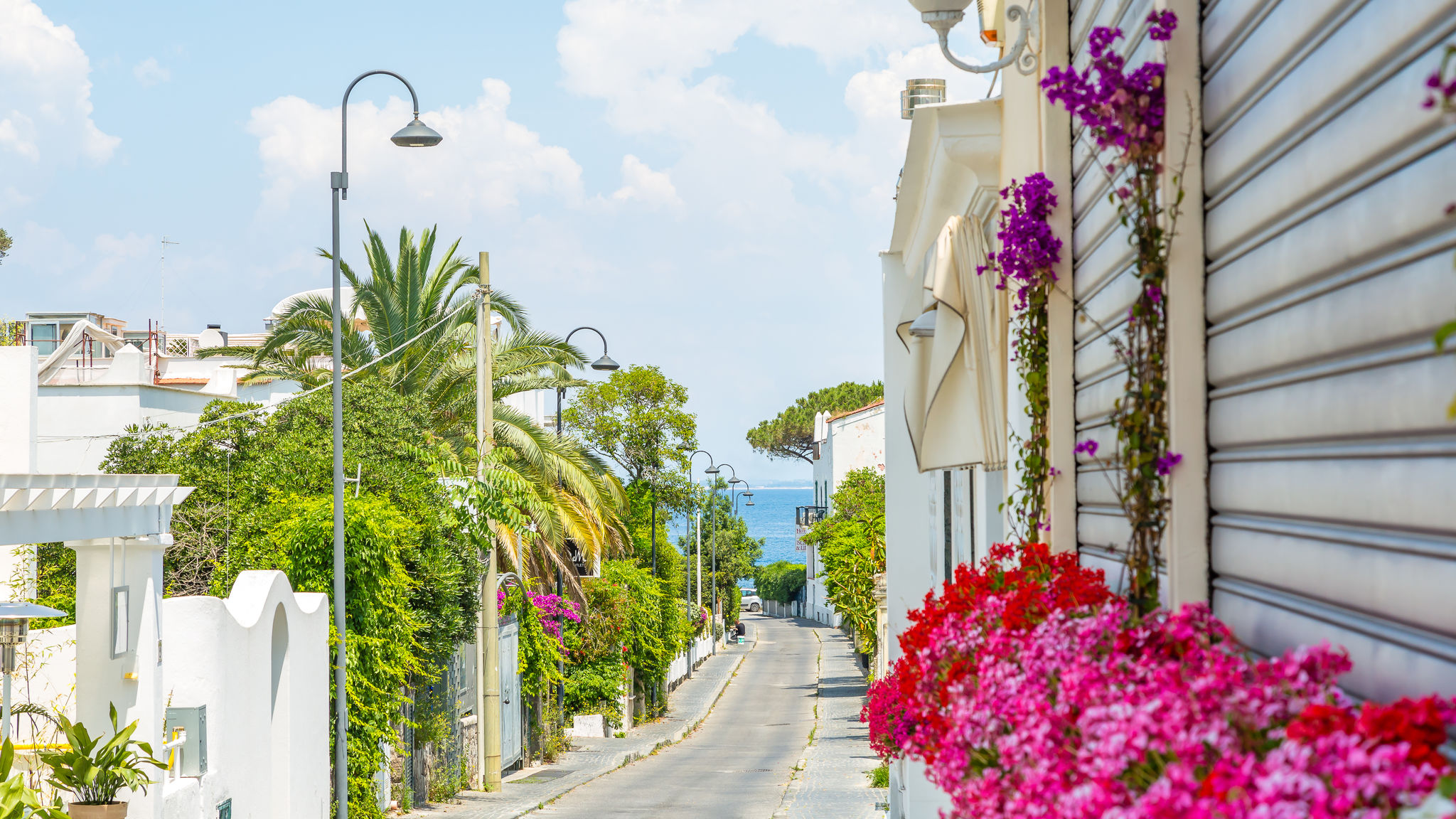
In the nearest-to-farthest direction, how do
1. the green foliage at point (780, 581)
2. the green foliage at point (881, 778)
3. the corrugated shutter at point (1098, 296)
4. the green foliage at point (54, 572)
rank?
the corrugated shutter at point (1098, 296) → the green foliage at point (54, 572) → the green foliage at point (881, 778) → the green foliage at point (780, 581)

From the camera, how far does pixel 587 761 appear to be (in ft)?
89.9

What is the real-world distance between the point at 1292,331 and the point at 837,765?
24292 millimetres

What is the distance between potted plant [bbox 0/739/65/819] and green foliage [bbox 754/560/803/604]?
277ft

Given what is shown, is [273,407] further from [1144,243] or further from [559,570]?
[1144,243]

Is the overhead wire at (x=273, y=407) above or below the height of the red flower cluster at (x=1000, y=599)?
above

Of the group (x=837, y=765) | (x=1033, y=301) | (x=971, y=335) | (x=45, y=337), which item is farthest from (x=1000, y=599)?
(x=45, y=337)

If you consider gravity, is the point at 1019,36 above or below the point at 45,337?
below

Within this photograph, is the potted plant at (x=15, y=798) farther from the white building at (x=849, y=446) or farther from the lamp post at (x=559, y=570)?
the white building at (x=849, y=446)

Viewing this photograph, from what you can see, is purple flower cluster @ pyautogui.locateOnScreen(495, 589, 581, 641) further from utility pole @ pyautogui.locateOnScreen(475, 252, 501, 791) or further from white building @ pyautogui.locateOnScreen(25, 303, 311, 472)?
white building @ pyautogui.locateOnScreen(25, 303, 311, 472)

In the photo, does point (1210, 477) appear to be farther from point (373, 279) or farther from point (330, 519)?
point (373, 279)

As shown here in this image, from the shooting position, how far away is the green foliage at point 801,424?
78500 millimetres

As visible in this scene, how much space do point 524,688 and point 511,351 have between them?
7.23m

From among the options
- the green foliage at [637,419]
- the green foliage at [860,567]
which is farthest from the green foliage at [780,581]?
the green foliage at [637,419]

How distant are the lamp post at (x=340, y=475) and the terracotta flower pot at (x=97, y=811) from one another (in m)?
5.74
